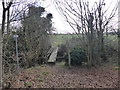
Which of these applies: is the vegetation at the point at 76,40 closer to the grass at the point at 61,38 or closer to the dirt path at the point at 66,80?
the grass at the point at 61,38

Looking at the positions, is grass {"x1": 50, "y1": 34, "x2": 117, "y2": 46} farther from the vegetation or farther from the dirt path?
the dirt path

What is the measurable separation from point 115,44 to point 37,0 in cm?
498

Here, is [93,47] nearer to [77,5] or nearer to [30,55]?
[77,5]

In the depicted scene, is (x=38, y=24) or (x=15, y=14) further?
(x=38, y=24)

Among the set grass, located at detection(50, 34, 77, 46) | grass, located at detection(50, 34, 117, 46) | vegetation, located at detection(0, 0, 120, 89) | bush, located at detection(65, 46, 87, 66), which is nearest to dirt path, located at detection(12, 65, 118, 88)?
vegetation, located at detection(0, 0, 120, 89)

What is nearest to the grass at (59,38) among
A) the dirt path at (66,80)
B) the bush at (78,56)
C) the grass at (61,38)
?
the grass at (61,38)

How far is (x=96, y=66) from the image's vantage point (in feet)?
21.5

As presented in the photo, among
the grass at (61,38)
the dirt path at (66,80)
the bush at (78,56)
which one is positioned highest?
the grass at (61,38)

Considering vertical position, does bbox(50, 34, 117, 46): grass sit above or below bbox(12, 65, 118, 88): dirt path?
above

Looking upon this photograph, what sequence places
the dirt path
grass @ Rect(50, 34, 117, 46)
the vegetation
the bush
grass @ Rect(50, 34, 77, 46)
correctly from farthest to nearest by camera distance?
grass @ Rect(50, 34, 77, 46)
grass @ Rect(50, 34, 117, 46)
the bush
the vegetation
the dirt path

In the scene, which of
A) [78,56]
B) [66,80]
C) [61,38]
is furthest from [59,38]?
[66,80]

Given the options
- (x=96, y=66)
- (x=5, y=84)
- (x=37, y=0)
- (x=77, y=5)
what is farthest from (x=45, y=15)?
(x=5, y=84)

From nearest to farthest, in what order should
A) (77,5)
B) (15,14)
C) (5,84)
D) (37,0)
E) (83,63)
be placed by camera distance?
(5,84) → (37,0) → (15,14) → (77,5) → (83,63)

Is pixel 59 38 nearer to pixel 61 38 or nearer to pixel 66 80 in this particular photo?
pixel 61 38
